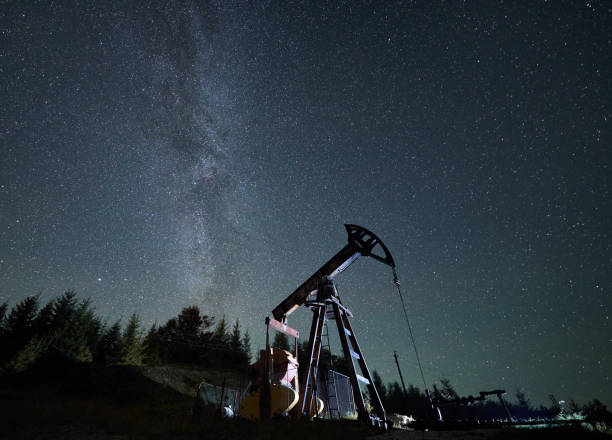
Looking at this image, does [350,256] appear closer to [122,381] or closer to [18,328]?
[122,381]

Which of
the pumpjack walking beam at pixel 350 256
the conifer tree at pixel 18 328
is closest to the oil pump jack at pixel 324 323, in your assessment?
the pumpjack walking beam at pixel 350 256

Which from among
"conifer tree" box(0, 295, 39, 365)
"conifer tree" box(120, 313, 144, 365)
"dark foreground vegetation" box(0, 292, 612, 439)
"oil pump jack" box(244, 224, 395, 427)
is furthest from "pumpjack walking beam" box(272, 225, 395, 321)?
"conifer tree" box(0, 295, 39, 365)

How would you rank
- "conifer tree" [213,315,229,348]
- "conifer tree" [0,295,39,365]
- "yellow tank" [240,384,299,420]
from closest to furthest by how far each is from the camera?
1. "yellow tank" [240,384,299,420]
2. "conifer tree" [0,295,39,365]
3. "conifer tree" [213,315,229,348]

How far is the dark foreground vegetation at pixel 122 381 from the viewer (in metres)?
8.62

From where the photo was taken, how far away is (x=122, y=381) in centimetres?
2602

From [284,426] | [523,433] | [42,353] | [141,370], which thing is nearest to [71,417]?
[141,370]

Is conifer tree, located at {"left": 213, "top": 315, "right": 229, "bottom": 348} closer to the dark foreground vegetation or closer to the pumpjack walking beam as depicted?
the dark foreground vegetation

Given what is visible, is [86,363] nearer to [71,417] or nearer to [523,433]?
[71,417]

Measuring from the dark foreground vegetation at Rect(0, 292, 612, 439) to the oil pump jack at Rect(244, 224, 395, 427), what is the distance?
892mm

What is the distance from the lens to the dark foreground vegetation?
28.3 feet

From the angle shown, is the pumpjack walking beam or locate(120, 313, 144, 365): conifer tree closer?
the pumpjack walking beam

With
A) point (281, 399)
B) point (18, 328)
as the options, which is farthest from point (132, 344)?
point (281, 399)

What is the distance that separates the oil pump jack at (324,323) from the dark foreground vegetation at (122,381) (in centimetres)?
89

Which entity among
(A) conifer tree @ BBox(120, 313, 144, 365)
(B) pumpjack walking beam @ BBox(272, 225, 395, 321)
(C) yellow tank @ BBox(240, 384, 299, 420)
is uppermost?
(A) conifer tree @ BBox(120, 313, 144, 365)
